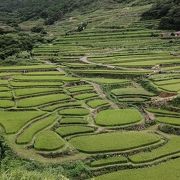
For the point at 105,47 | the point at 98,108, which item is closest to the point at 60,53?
the point at 105,47

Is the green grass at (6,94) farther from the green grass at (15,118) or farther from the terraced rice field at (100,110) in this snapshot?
the green grass at (15,118)

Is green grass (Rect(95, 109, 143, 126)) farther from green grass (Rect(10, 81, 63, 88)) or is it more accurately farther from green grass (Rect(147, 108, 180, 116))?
green grass (Rect(10, 81, 63, 88))

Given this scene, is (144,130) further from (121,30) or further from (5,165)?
(121,30)

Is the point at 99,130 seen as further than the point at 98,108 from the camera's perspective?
No

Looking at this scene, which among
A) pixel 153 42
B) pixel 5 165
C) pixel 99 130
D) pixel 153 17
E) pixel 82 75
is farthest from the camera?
pixel 153 17

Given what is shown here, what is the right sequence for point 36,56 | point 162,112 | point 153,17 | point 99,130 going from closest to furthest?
point 99,130, point 162,112, point 36,56, point 153,17

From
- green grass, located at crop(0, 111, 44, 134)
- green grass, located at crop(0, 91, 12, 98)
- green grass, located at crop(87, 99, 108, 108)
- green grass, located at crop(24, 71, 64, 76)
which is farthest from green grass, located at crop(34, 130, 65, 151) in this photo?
green grass, located at crop(24, 71, 64, 76)

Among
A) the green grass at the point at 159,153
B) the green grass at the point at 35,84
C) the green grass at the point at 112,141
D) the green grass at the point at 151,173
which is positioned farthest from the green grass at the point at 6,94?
the green grass at the point at 151,173
